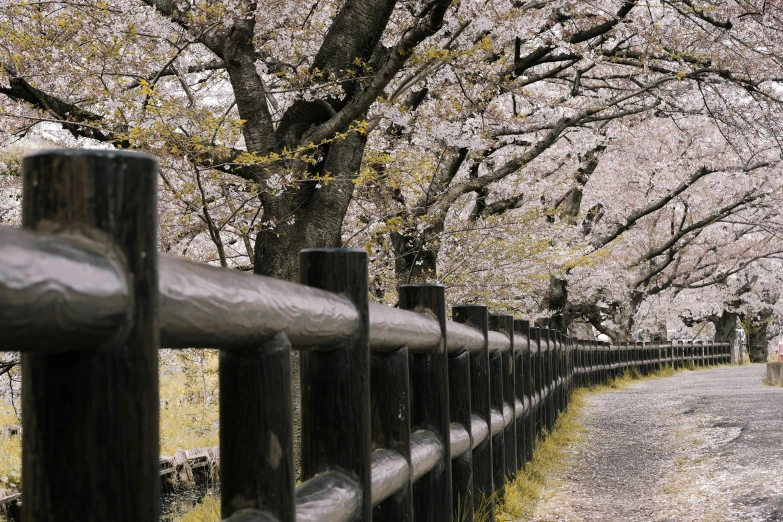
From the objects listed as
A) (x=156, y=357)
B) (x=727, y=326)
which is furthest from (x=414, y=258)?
(x=727, y=326)

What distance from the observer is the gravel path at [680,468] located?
4807mm

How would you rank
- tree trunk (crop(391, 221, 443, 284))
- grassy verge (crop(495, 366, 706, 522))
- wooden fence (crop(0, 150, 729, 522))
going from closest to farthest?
1. wooden fence (crop(0, 150, 729, 522))
2. grassy verge (crop(495, 366, 706, 522))
3. tree trunk (crop(391, 221, 443, 284))

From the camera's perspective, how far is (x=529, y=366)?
7.12 metres

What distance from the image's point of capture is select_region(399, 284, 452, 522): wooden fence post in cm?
329

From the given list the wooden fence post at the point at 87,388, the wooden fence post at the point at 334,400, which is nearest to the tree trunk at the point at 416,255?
the wooden fence post at the point at 334,400

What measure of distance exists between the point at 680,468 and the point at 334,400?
4.88m

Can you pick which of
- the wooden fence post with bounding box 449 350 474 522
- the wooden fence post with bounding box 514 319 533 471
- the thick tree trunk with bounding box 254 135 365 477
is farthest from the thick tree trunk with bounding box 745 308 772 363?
the wooden fence post with bounding box 449 350 474 522

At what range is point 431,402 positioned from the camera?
11.0 feet

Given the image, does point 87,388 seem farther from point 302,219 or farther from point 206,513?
point 302,219

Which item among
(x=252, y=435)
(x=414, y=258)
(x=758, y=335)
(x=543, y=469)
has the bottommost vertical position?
(x=543, y=469)

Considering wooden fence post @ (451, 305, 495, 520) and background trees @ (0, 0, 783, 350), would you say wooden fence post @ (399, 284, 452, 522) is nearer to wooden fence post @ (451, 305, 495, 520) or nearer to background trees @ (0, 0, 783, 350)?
wooden fence post @ (451, 305, 495, 520)

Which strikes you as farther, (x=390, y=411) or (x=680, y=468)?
(x=680, y=468)

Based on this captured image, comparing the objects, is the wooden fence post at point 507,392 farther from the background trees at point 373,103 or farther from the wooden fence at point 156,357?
the wooden fence at point 156,357

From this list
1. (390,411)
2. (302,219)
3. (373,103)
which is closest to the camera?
(390,411)
